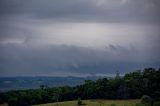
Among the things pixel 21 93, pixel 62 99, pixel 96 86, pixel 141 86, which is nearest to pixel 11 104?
pixel 21 93

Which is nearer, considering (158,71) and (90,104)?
(90,104)

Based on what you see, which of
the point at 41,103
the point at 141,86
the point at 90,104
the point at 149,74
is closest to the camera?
the point at 90,104

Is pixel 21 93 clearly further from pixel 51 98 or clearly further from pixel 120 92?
pixel 120 92

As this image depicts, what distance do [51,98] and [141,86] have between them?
16525 mm

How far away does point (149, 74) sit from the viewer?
78312 millimetres

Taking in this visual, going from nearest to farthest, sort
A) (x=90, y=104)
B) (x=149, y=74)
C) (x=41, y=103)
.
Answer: (x=90, y=104) → (x=41, y=103) → (x=149, y=74)

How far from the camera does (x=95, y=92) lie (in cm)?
7006

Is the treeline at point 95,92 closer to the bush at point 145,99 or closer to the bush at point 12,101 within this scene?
the bush at point 12,101

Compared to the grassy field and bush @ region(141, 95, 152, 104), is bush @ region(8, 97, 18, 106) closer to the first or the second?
the grassy field

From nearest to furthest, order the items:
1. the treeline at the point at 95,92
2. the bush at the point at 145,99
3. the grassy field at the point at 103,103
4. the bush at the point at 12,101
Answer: the bush at the point at 145,99
the grassy field at the point at 103,103
the bush at the point at 12,101
the treeline at the point at 95,92

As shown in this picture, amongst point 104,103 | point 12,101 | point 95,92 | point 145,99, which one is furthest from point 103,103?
point 12,101

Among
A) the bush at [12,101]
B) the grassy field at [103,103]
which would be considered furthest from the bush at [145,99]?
the bush at [12,101]

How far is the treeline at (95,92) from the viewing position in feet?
218

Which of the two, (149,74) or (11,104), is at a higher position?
(149,74)
